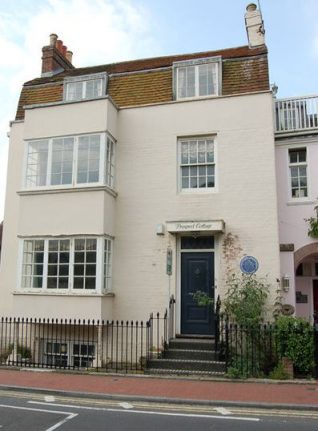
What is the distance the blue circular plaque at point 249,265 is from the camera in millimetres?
12164

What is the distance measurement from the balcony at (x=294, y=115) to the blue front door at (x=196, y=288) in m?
4.40

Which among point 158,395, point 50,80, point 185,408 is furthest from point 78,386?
point 50,80

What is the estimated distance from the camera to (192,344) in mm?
11766

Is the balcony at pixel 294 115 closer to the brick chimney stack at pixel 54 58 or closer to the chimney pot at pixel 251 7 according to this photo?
the chimney pot at pixel 251 7

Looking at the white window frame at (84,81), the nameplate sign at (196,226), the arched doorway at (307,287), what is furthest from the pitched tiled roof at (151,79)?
the arched doorway at (307,287)

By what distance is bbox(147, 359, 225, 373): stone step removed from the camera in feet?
35.0

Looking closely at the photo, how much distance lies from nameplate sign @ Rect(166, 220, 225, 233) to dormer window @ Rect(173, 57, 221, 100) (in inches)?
155

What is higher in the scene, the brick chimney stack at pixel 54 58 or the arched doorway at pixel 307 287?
the brick chimney stack at pixel 54 58

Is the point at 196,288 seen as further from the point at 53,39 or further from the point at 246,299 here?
the point at 53,39

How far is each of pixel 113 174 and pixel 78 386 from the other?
6446mm

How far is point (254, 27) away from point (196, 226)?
726 centimetres

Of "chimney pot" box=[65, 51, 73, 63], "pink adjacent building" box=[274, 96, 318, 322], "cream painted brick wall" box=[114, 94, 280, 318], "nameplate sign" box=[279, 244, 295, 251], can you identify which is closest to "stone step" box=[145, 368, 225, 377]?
"cream painted brick wall" box=[114, 94, 280, 318]

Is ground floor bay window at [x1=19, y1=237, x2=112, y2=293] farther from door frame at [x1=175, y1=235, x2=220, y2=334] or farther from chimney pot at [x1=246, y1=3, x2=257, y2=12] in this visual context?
chimney pot at [x1=246, y1=3, x2=257, y2=12]

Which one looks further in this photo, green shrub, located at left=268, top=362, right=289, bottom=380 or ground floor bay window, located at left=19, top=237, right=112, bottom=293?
ground floor bay window, located at left=19, top=237, right=112, bottom=293
